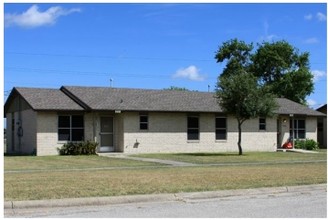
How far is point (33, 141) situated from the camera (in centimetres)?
2908

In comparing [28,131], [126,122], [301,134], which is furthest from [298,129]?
[28,131]

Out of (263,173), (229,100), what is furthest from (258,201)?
(229,100)

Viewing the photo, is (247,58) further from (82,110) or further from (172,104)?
(82,110)

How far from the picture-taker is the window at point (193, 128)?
32.3m

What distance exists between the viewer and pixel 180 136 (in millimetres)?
31891

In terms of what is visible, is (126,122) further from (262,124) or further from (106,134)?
(262,124)

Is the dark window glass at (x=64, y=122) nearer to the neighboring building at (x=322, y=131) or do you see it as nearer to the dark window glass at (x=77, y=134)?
the dark window glass at (x=77, y=134)

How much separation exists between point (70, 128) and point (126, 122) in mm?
3051

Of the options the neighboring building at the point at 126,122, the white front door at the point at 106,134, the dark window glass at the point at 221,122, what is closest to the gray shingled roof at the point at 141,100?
the neighboring building at the point at 126,122

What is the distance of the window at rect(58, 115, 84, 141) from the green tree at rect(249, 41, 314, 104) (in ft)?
97.1

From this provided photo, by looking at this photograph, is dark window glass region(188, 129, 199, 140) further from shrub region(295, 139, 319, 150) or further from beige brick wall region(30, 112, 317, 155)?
shrub region(295, 139, 319, 150)

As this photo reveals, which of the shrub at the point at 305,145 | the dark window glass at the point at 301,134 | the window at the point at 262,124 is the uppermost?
the window at the point at 262,124

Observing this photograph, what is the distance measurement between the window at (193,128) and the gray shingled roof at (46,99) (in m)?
6.68

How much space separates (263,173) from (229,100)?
11.6 meters
